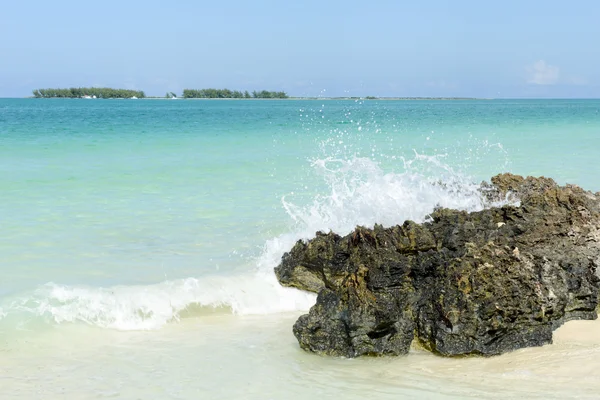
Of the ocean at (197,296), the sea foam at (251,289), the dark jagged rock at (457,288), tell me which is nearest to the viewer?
the ocean at (197,296)

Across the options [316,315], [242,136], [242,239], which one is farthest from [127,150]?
[316,315]

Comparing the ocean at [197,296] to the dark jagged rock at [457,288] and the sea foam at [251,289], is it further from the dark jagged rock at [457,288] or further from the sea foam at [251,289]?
the dark jagged rock at [457,288]

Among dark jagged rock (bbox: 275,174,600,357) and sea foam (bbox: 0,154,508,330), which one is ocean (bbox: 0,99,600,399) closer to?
sea foam (bbox: 0,154,508,330)

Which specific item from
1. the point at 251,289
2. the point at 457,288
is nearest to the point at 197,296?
the point at 251,289

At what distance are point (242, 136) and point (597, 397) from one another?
23378 mm

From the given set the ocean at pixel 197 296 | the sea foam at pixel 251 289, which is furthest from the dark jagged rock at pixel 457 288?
the sea foam at pixel 251 289

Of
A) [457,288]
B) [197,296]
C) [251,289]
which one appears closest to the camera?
[457,288]

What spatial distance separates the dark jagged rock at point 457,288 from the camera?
15.5 feet

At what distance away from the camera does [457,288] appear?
4.77 meters

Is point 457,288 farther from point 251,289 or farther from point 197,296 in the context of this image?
point 197,296

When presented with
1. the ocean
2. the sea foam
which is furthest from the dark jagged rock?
the sea foam

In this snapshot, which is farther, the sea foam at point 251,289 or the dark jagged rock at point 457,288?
the sea foam at point 251,289

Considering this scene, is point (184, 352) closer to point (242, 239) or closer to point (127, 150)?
Answer: point (242, 239)

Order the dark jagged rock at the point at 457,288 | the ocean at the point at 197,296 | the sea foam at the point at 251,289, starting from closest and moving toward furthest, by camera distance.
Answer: the ocean at the point at 197,296 < the dark jagged rock at the point at 457,288 < the sea foam at the point at 251,289
